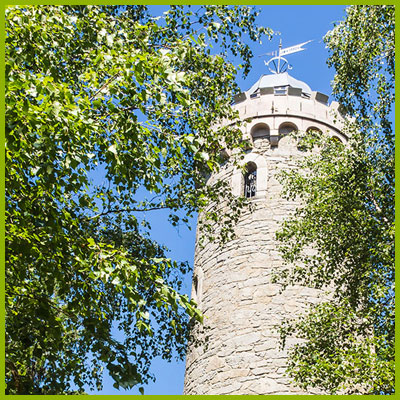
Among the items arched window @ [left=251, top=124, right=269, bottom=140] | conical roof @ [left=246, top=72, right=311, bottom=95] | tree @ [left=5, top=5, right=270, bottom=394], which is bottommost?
tree @ [left=5, top=5, right=270, bottom=394]

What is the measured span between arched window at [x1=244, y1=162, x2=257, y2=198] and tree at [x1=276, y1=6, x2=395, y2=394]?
16.0 ft

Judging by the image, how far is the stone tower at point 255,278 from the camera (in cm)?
1271

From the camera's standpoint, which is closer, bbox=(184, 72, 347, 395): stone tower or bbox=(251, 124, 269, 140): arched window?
bbox=(184, 72, 347, 395): stone tower

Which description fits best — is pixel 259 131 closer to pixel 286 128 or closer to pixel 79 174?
pixel 286 128

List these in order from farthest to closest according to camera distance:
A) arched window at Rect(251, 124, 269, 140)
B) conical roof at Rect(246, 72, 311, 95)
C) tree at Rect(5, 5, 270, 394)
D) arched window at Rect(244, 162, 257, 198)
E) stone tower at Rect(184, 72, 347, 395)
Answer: conical roof at Rect(246, 72, 311, 95) → arched window at Rect(251, 124, 269, 140) → arched window at Rect(244, 162, 257, 198) → stone tower at Rect(184, 72, 347, 395) → tree at Rect(5, 5, 270, 394)

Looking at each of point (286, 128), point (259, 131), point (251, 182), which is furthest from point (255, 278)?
point (286, 128)

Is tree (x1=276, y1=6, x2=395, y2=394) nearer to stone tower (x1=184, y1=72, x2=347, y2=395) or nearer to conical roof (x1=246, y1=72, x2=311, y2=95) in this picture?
stone tower (x1=184, y1=72, x2=347, y2=395)

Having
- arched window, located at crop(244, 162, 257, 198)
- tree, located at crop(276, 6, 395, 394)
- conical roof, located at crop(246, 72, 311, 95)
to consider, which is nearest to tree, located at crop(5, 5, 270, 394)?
tree, located at crop(276, 6, 395, 394)

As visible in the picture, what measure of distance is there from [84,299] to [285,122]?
428 inches

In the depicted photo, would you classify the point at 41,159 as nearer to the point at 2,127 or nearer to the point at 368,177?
the point at 2,127

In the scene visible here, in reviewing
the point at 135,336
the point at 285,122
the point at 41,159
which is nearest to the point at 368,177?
the point at 135,336

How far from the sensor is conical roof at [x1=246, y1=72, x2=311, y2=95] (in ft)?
63.2

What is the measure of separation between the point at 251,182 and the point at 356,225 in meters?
6.85

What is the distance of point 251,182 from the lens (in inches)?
629
